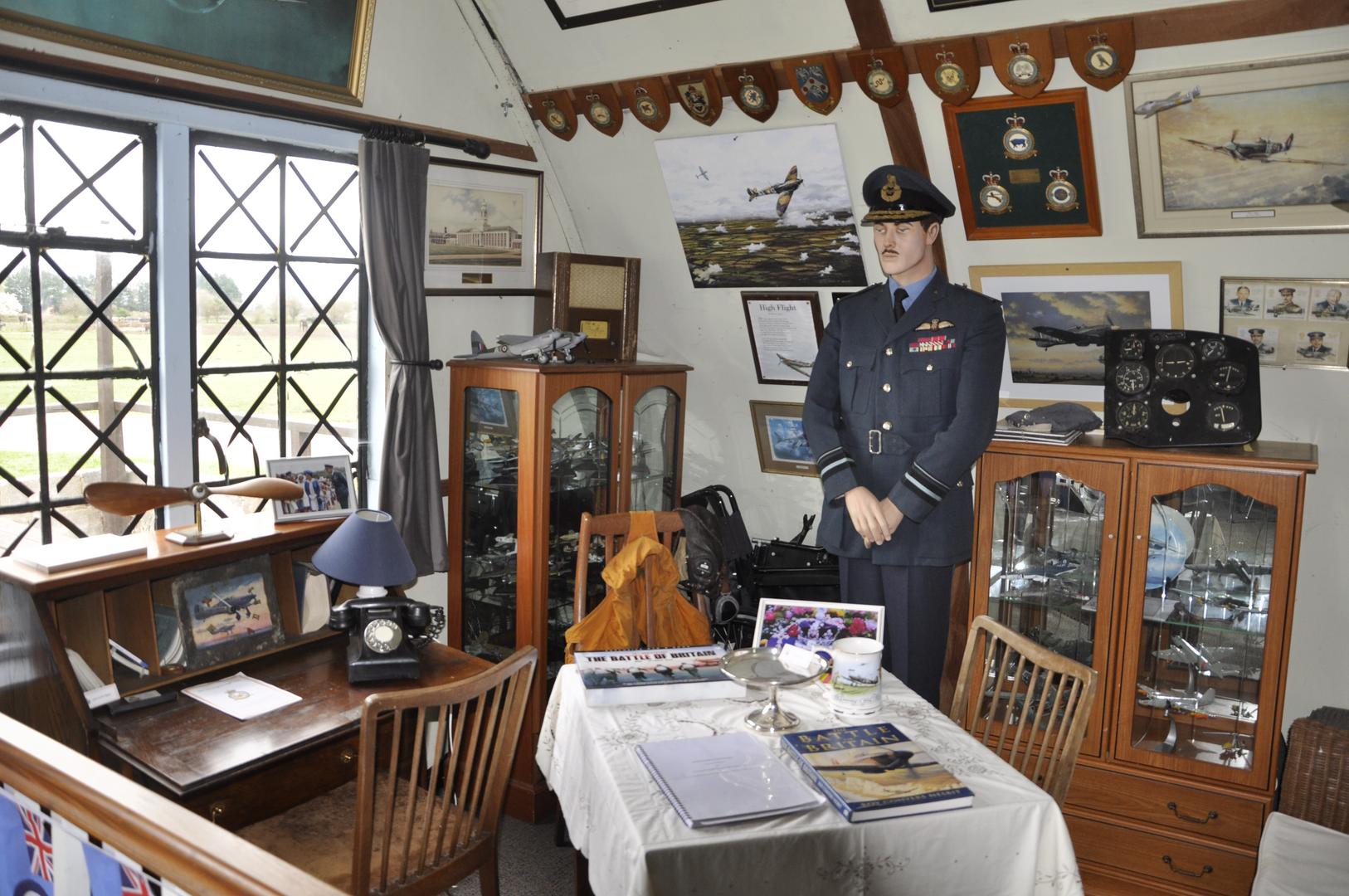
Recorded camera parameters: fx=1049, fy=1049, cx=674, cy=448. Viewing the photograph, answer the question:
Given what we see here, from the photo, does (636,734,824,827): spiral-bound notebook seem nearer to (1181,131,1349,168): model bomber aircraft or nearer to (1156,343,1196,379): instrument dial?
(1156,343,1196,379): instrument dial

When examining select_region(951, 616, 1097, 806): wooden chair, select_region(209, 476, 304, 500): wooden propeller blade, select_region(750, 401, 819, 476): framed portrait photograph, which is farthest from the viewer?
select_region(750, 401, 819, 476): framed portrait photograph

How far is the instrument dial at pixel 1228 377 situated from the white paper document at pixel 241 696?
2510mm

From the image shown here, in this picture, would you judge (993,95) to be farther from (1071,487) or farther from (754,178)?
(1071,487)

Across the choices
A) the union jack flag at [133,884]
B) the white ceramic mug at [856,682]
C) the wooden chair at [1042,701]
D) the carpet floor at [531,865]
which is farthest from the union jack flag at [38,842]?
the wooden chair at [1042,701]

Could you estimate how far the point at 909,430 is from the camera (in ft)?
9.43

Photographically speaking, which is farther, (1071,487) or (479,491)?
(479,491)

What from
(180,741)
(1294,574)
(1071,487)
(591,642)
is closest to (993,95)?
(1071,487)

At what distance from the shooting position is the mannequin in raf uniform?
278cm

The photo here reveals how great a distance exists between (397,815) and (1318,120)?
2.74 m

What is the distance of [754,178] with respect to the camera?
349 cm

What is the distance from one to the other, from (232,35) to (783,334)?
6.51ft

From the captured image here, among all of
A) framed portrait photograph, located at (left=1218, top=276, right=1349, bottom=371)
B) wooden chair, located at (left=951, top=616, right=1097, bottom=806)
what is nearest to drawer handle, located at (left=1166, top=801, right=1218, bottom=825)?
wooden chair, located at (left=951, top=616, right=1097, bottom=806)

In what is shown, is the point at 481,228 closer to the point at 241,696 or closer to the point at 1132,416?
the point at 241,696

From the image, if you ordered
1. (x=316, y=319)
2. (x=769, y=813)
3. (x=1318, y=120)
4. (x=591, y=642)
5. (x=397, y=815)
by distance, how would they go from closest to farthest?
(x=769, y=813) → (x=397, y=815) → (x=1318, y=120) → (x=591, y=642) → (x=316, y=319)
